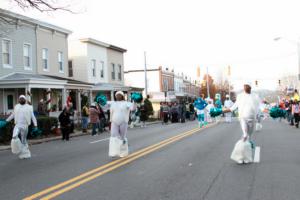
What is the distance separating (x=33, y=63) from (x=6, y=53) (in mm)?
2833

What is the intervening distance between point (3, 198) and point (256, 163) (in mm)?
5434

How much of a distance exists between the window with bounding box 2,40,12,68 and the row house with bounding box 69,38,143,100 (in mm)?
10797

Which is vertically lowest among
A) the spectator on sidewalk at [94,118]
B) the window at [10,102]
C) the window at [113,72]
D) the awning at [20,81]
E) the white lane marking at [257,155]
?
the white lane marking at [257,155]

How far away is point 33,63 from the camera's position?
1075 inches

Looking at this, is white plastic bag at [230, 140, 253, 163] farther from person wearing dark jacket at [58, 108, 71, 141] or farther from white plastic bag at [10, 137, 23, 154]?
person wearing dark jacket at [58, 108, 71, 141]

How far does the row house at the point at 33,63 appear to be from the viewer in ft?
78.8

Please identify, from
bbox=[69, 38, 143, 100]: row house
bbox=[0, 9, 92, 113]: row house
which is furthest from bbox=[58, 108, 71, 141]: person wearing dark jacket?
bbox=[69, 38, 143, 100]: row house

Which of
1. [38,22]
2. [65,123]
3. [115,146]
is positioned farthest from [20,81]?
[115,146]

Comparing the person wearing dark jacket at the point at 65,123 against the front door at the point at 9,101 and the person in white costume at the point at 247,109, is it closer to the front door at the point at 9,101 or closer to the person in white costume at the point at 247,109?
the front door at the point at 9,101

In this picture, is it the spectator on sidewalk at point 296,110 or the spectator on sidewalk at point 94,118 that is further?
the spectator on sidewalk at point 94,118

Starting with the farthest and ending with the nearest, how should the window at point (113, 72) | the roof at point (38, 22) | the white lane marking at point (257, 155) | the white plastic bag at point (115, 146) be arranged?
the window at point (113, 72), the roof at point (38, 22), the white plastic bag at point (115, 146), the white lane marking at point (257, 155)

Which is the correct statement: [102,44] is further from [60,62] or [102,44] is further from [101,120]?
[101,120]

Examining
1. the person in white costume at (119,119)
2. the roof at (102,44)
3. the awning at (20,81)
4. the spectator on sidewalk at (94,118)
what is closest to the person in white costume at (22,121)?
the person in white costume at (119,119)

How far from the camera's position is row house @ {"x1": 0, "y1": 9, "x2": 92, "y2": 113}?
24.0 metres
